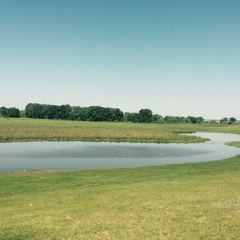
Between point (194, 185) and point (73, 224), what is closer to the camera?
point (73, 224)

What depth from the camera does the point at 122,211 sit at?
46.2 feet

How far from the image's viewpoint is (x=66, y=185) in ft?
75.5

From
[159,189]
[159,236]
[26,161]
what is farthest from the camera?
[26,161]

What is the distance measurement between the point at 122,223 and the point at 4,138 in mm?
65965

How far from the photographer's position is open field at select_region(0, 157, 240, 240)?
11312 mm

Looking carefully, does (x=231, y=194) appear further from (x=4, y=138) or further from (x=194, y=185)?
(x=4, y=138)

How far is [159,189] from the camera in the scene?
19500 mm

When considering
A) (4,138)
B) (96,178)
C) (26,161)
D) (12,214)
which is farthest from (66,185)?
(4,138)

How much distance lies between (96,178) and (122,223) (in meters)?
14.1

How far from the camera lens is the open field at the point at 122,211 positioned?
1131cm

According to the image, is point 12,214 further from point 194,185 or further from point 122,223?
point 194,185

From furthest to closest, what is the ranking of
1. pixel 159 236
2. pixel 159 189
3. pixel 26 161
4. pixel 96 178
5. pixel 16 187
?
pixel 26 161, pixel 96 178, pixel 16 187, pixel 159 189, pixel 159 236

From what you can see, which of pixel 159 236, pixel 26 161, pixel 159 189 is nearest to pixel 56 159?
pixel 26 161

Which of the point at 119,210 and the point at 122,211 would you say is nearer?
the point at 122,211
